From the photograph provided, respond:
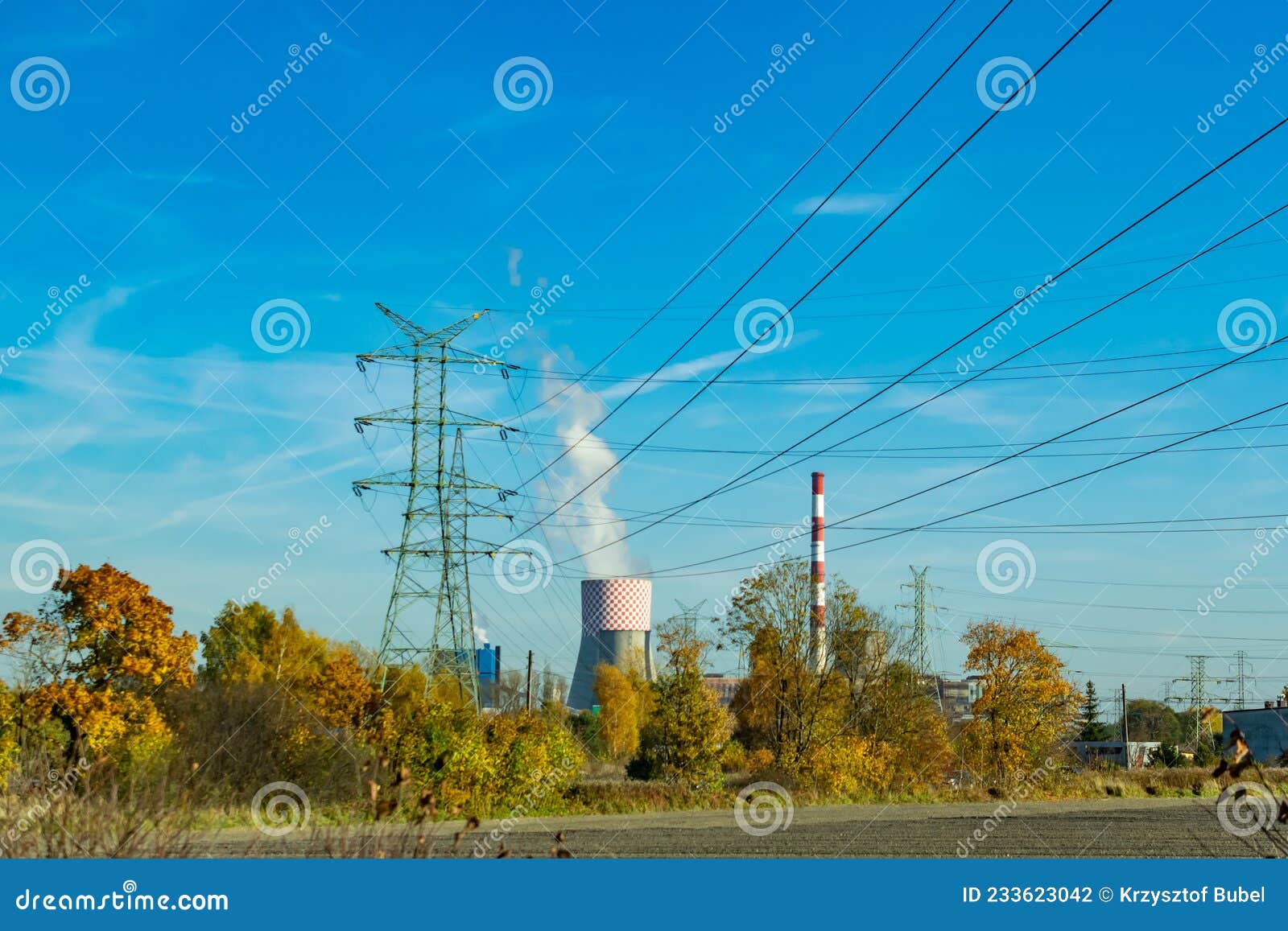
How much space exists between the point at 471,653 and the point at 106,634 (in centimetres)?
1249

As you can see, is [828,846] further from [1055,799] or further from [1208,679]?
[1208,679]

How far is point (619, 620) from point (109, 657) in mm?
75259

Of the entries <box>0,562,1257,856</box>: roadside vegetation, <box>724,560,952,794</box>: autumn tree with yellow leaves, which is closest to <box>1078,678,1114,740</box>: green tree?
<box>0,562,1257,856</box>: roadside vegetation

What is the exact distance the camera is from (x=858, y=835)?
1064 inches

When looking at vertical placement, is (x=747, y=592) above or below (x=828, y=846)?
above

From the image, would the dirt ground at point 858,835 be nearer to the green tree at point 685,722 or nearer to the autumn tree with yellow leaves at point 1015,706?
the green tree at point 685,722

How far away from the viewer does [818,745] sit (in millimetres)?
40000

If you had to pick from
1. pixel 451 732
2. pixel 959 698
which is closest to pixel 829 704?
pixel 451 732

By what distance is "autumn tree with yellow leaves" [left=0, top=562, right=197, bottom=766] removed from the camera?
21.8 metres

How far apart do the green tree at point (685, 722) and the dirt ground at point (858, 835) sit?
2.55 metres

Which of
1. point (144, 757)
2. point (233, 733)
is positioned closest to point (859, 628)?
point (233, 733)

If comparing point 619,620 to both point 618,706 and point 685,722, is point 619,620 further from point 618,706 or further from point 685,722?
point 685,722

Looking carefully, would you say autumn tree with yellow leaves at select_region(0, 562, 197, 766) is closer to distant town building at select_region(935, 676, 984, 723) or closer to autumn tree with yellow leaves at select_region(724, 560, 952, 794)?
autumn tree with yellow leaves at select_region(724, 560, 952, 794)

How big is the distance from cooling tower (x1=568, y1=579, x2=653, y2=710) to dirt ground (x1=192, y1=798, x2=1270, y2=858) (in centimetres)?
5927
